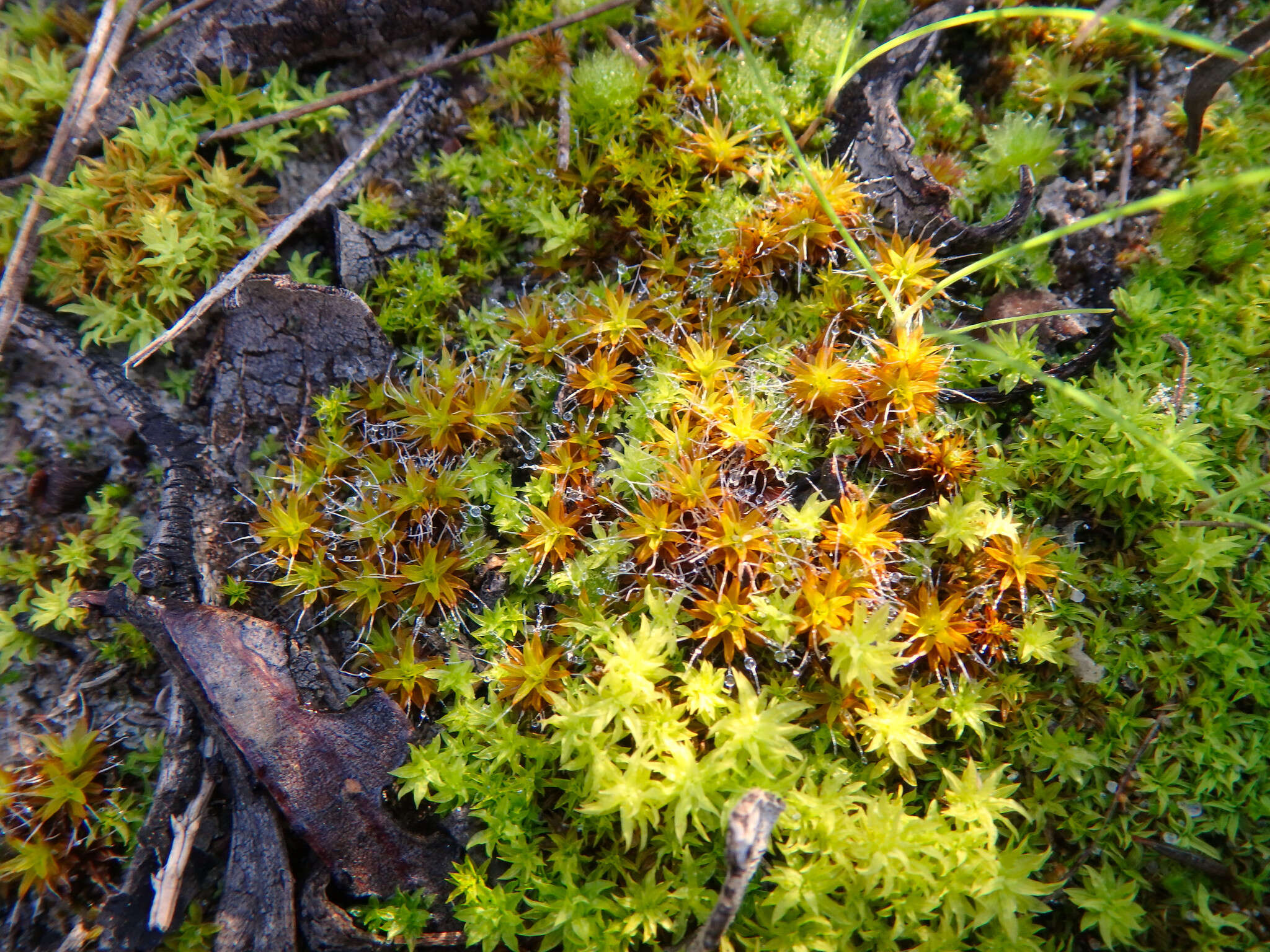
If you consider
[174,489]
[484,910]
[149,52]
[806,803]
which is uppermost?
[149,52]

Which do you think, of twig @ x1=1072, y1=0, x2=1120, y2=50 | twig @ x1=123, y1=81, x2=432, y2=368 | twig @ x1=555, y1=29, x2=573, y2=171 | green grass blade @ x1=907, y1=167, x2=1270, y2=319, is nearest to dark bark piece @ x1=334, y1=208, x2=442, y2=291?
twig @ x1=123, y1=81, x2=432, y2=368

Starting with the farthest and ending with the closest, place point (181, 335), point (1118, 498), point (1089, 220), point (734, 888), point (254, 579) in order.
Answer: point (181, 335), point (254, 579), point (1118, 498), point (1089, 220), point (734, 888)

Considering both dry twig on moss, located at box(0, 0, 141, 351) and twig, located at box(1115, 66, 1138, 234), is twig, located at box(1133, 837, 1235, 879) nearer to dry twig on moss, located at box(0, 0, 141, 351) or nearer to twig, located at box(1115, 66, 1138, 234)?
twig, located at box(1115, 66, 1138, 234)

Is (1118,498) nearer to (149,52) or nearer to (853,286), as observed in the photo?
(853,286)

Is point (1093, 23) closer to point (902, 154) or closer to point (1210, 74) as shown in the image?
point (1210, 74)

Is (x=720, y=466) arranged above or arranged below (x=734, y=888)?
above

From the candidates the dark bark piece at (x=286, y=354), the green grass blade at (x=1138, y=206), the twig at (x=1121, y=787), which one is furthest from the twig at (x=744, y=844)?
the dark bark piece at (x=286, y=354)

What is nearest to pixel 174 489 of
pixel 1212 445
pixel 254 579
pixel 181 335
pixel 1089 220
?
pixel 254 579
